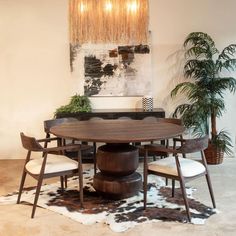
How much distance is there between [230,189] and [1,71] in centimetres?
378

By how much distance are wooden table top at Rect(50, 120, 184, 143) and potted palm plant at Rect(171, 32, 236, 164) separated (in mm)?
1096

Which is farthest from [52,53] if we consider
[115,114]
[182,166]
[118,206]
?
[182,166]

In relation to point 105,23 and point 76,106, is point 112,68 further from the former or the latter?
point 76,106

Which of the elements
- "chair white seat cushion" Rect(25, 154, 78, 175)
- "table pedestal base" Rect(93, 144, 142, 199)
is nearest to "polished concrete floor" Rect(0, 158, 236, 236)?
"chair white seat cushion" Rect(25, 154, 78, 175)

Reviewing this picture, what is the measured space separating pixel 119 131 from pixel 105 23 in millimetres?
2091

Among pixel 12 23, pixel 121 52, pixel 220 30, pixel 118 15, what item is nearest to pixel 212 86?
pixel 220 30

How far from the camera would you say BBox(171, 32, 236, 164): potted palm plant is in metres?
4.90

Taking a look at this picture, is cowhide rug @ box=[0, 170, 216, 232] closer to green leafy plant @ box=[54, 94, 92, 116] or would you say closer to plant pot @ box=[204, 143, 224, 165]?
plant pot @ box=[204, 143, 224, 165]

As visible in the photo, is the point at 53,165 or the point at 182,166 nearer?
the point at 182,166

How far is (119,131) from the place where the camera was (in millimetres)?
3494

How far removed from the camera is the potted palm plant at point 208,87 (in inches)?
193

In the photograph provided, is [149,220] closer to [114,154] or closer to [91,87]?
[114,154]

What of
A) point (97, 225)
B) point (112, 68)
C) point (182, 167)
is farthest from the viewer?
point (112, 68)

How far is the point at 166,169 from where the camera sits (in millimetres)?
3207
